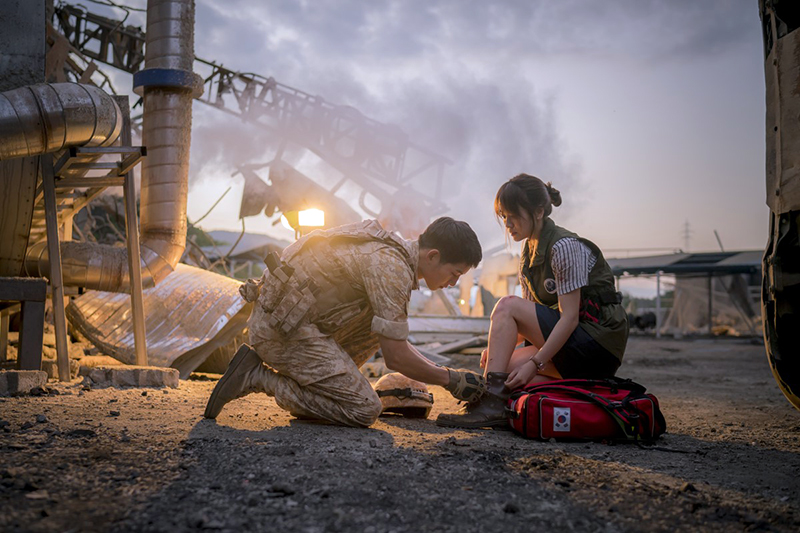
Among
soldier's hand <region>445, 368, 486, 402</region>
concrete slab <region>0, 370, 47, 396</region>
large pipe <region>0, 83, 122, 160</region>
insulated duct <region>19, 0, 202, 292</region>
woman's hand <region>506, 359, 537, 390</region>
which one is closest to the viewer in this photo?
soldier's hand <region>445, 368, 486, 402</region>

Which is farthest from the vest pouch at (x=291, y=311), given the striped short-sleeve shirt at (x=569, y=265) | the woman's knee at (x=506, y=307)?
the striped short-sleeve shirt at (x=569, y=265)

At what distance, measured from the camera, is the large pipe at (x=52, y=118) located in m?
4.06

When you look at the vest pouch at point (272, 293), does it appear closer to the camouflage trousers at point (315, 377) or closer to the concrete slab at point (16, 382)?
the camouflage trousers at point (315, 377)

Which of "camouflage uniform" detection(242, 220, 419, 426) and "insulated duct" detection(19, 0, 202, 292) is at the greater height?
"insulated duct" detection(19, 0, 202, 292)

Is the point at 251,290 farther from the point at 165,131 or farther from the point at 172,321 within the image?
the point at 165,131

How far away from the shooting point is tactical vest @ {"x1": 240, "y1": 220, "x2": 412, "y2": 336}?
316 centimetres

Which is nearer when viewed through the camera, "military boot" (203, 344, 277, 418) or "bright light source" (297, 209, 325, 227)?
"military boot" (203, 344, 277, 418)

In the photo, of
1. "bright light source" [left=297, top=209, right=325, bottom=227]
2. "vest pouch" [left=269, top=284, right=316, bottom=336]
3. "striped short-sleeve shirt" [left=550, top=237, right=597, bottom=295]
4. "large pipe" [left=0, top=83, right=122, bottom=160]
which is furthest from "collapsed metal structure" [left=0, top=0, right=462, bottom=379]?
"striped short-sleeve shirt" [left=550, top=237, right=597, bottom=295]

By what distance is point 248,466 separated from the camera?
2.20 metres

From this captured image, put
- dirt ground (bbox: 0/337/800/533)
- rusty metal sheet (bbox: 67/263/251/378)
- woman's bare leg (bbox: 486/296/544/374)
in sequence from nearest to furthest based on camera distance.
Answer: dirt ground (bbox: 0/337/800/533)
woman's bare leg (bbox: 486/296/544/374)
rusty metal sheet (bbox: 67/263/251/378)

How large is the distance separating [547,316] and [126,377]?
10.00 feet

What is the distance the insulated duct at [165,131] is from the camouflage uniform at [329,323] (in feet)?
10.9

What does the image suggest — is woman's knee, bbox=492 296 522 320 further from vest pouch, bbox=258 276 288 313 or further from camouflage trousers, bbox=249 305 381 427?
vest pouch, bbox=258 276 288 313

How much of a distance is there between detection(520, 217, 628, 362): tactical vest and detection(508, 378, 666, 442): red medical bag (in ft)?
1.24
